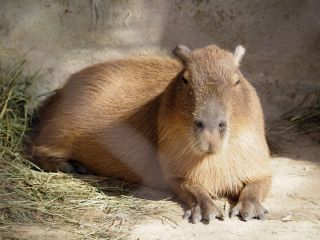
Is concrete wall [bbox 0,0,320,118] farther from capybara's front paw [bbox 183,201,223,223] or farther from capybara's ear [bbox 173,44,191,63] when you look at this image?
capybara's front paw [bbox 183,201,223,223]

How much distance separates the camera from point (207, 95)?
4266mm

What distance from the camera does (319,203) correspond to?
15.3 feet

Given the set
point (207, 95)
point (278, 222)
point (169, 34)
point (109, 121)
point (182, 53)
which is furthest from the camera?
point (169, 34)

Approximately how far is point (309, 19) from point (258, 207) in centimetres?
231

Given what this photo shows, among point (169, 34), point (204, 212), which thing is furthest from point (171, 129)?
point (169, 34)

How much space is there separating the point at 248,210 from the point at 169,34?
7.28ft

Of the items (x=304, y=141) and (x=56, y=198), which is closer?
(x=56, y=198)

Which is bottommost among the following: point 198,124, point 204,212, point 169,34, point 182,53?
point 204,212

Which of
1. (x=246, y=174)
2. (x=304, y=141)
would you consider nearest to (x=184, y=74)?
(x=246, y=174)

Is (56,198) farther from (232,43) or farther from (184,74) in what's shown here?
(232,43)

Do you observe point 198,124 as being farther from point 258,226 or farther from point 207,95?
point 258,226

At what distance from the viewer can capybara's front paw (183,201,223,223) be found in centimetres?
437

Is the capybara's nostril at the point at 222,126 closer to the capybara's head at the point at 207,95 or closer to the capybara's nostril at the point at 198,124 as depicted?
the capybara's head at the point at 207,95

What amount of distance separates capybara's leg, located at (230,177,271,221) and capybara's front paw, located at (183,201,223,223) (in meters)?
0.12
